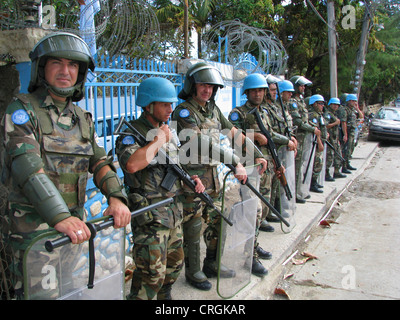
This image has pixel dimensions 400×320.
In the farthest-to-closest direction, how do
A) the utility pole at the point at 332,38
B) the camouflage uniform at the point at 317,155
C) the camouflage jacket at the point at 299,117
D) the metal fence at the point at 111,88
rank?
the utility pole at the point at 332,38 < the camouflage uniform at the point at 317,155 < the camouflage jacket at the point at 299,117 < the metal fence at the point at 111,88

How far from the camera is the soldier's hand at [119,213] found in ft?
5.73

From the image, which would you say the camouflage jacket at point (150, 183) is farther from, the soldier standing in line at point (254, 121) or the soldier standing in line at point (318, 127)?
the soldier standing in line at point (318, 127)

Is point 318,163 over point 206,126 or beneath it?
beneath

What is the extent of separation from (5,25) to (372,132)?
13.8 metres

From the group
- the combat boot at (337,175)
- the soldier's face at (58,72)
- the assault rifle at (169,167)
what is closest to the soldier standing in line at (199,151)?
the assault rifle at (169,167)

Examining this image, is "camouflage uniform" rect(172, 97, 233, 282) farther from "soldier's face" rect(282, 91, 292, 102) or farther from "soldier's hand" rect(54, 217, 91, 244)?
"soldier's face" rect(282, 91, 292, 102)

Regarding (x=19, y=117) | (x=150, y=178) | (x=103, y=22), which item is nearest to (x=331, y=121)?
(x=103, y=22)

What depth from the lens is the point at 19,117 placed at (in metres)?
1.74

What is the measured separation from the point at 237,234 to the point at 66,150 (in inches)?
63.1

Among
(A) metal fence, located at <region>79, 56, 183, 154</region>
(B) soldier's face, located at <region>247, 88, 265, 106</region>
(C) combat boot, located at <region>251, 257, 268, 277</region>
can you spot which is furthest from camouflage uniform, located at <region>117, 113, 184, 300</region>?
(B) soldier's face, located at <region>247, 88, 265, 106</region>

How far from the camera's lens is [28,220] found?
1812mm

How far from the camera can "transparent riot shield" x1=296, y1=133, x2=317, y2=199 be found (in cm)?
549

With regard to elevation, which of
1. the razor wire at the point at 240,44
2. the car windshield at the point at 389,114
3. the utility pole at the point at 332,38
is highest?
the utility pole at the point at 332,38

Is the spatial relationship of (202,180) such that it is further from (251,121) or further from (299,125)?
(299,125)
